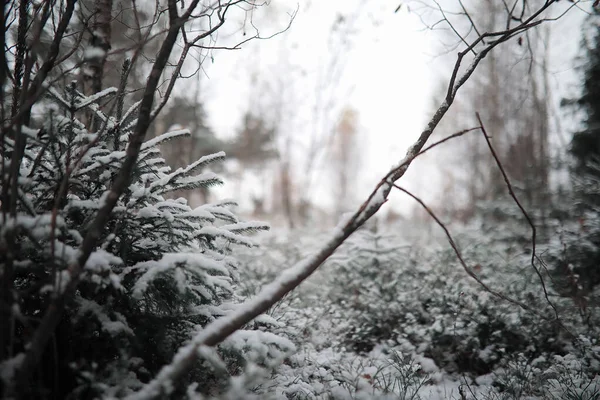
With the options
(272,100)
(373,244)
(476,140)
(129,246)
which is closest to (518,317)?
(373,244)

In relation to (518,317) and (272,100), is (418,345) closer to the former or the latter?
(518,317)

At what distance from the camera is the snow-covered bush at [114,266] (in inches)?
66.6

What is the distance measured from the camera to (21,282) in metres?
2.06

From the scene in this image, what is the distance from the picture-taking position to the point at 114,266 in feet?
6.57

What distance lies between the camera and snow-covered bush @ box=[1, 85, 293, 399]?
1.69 meters

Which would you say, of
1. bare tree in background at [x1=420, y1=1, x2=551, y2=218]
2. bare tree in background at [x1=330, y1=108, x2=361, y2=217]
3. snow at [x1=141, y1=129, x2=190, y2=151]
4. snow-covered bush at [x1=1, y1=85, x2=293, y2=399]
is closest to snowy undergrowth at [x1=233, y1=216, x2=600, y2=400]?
snow-covered bush at [x1=1, y1=85, x2=293, y2=399]

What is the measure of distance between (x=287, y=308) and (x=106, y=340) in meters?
1.63

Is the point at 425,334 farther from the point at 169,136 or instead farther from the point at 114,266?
the point at 169,136

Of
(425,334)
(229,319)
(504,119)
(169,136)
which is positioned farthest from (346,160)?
(229,319)

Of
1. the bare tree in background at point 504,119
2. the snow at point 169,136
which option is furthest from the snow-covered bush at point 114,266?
the bare tree in background at point 504,119

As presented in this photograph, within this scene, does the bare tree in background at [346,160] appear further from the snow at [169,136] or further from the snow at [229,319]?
the snow at [229,319]

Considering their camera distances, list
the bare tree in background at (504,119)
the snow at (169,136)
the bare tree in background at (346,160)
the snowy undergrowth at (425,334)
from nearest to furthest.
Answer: the snow at (169,136), the snowy undergrowth at (425,334), the bare tree in background at (504,119), the bare tree in background at (346,160)

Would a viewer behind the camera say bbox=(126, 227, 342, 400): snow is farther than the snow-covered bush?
No

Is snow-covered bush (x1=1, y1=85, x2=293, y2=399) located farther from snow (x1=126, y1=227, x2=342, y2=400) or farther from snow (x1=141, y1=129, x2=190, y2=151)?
snow (x1=126, y1=227, x2=342, y2=400)
